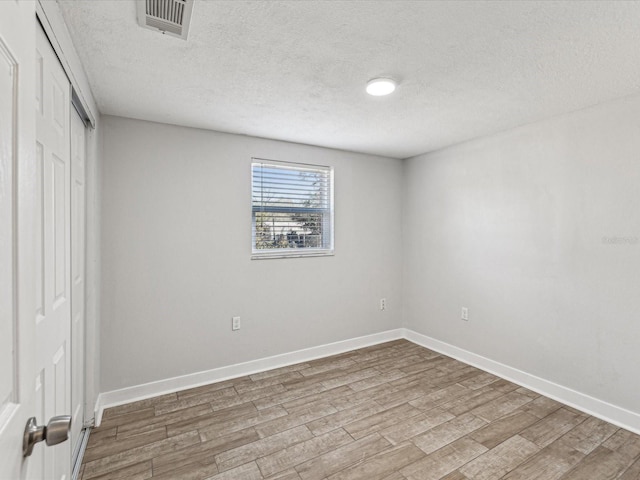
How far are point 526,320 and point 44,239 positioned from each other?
3.43m

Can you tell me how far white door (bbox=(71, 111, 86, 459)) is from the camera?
1872 millimetres

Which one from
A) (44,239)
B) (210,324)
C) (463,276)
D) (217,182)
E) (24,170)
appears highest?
(217,182)

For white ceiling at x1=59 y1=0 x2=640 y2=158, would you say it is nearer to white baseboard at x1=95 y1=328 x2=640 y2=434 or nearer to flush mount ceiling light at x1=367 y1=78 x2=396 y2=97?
flush mount ceiling light at x1=367 y1=78 x2=396 y2=97

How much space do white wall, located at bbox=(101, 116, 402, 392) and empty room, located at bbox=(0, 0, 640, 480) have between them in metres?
0.02

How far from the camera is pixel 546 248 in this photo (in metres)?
2.78

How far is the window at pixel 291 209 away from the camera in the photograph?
10.8ft

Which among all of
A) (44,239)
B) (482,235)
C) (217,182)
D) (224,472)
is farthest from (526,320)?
(44,239)

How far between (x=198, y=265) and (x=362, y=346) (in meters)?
2.12

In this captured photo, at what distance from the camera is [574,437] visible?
220 centimetres

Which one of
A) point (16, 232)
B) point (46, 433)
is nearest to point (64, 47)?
point (16, 232)

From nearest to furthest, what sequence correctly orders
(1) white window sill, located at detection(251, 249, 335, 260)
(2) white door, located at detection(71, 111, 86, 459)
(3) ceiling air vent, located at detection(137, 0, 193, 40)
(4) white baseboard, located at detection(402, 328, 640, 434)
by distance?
(3) ceiling air vent, located at detection(137, 0, 193, 40) < (2) white door, located at detection(71, 111, 86, 459) < (4) white baseboard, located at detection(402, 328, 640, 434) < (1) white window sill, located at detection(251, 249, 335, 260)

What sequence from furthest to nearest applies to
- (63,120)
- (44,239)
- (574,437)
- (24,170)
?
(574,437)
(63,120)
(44,239)
(24,170)

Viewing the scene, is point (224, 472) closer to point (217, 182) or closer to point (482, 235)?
point (217, 182)

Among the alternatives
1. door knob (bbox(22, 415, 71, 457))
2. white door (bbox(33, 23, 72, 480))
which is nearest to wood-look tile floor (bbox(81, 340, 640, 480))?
white door (bbox(33, 23, 72, 480))
